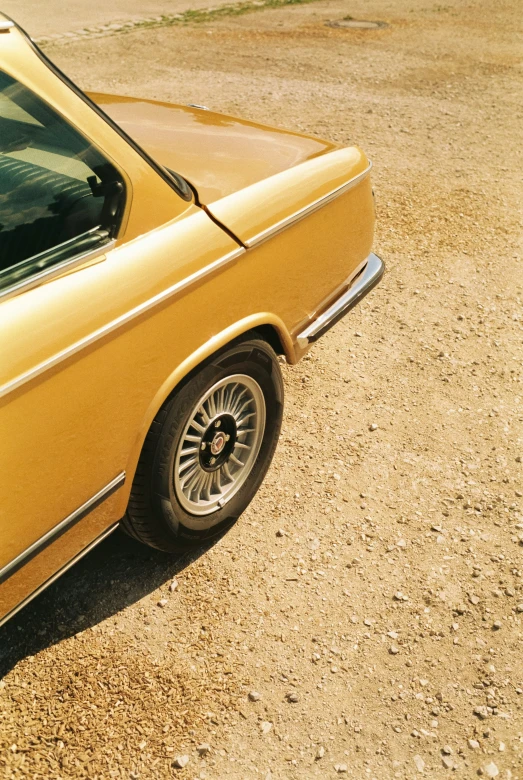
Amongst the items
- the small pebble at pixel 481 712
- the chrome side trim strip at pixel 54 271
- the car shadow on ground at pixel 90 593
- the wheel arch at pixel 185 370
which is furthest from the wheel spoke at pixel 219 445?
the small pebble at pixel 481 712

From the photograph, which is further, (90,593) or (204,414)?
(90,593)

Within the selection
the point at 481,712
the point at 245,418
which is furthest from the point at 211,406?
the point at 481,712

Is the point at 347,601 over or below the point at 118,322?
below

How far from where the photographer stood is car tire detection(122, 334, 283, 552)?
2457mm

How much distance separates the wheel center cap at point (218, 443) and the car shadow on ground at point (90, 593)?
19.2 inches

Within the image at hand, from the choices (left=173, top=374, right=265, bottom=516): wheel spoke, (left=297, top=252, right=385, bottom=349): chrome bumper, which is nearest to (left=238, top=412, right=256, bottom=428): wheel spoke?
(left=173, top=374, right=265, bottom=516): wheel spoke

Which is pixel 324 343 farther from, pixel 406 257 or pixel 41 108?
pixel 41 108

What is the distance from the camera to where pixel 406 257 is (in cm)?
512

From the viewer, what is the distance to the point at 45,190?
2121 mm

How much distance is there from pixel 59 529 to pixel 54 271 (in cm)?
79

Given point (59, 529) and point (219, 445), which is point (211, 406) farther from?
point (59, 529)

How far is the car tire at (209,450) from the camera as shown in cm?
246

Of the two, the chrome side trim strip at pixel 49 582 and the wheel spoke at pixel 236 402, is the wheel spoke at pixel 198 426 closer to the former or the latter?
the wheel spoke at pixel 236 402

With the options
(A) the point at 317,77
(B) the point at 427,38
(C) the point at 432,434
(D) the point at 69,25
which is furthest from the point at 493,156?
(D) the point at 69,25
